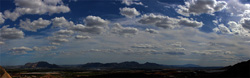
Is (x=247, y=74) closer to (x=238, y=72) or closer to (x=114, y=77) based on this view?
(x=238, y=72)

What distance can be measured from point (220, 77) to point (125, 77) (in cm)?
5249

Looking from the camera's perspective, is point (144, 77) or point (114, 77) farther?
point (114, 77)

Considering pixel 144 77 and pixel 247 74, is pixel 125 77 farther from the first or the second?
pixel 247 74

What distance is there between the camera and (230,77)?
203 ft

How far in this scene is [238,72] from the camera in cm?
6231

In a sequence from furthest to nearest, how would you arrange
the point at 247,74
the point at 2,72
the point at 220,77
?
the point at 220,77
the point at 247,74
the point at 2,72

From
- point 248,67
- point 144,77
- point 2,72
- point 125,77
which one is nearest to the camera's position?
point 2,72

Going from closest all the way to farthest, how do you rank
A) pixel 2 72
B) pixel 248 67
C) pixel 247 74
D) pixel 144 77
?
pixel 2 72 < pixel 247 74 < pixel 248 67 < pixel 144 77

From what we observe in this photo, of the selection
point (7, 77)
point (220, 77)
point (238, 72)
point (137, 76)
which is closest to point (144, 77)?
point (137, 76)

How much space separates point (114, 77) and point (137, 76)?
47.1 ft

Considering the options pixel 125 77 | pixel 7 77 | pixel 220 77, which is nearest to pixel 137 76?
pixel 125 77

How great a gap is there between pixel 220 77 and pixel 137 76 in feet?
159

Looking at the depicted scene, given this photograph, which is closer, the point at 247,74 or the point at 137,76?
the point at 247,74

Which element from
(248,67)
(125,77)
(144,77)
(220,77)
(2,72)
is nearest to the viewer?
(2,72)
